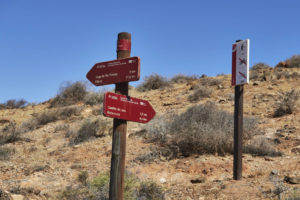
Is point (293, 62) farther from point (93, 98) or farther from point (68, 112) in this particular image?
point (68, 112)

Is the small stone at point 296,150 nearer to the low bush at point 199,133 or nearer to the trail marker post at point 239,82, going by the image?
the low bush at point 199,133

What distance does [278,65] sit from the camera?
22.0 m

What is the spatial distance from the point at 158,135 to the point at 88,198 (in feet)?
14.8

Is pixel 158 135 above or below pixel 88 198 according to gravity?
above

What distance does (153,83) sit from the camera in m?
22.3

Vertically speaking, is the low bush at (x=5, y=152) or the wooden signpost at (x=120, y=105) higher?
the wooden signpost at (x=120, y=105)

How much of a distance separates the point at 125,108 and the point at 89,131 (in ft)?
28.1

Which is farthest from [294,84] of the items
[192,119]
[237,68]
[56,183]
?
[56,183]

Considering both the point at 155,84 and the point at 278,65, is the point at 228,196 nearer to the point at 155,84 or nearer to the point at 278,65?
the point at 155,84

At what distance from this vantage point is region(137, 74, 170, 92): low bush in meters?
22.3

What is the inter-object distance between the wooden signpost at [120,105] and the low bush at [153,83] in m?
17.3

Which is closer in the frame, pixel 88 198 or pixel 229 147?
pixel 88 198

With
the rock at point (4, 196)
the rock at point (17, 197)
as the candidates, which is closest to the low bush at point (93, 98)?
the rock at point (17, 197)

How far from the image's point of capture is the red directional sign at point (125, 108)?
4.32 metres
